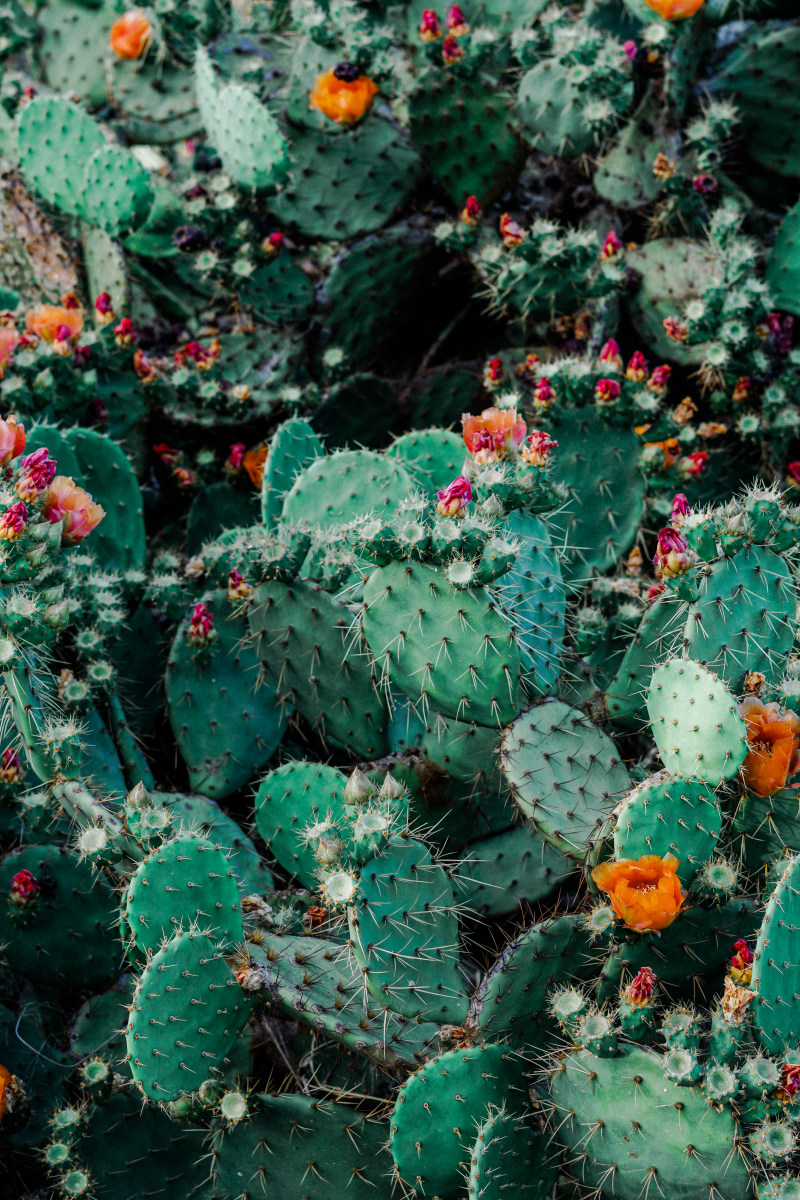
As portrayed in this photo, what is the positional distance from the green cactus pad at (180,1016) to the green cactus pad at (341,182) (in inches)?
99.6

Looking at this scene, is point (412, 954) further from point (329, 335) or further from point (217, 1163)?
point (329, 335)

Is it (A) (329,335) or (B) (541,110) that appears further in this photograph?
(A) (329,335)

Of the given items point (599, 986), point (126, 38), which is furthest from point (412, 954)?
point (126, 38)

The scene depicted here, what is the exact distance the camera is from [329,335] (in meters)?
3.64

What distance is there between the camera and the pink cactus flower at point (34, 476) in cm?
203

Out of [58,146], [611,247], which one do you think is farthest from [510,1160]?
[58,146]

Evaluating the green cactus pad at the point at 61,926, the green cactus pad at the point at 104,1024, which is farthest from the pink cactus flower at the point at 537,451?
the green cactus pad at the point at 104,1024

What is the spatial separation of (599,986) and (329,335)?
2.44 m

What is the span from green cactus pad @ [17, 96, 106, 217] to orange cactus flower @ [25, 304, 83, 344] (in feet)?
1.66

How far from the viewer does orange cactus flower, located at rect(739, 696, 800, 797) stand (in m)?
1.97

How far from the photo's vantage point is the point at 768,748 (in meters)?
1.98

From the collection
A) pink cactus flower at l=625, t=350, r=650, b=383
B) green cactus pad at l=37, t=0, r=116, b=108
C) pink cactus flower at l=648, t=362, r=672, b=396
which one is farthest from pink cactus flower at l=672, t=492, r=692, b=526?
green cactus pad at l=37, t=0, r=116, b=108

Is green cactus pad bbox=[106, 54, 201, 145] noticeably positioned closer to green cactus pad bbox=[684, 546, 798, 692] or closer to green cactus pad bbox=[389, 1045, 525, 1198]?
green cactus pad bbox=[684, 546, 798, 692]

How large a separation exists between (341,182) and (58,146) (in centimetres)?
96
